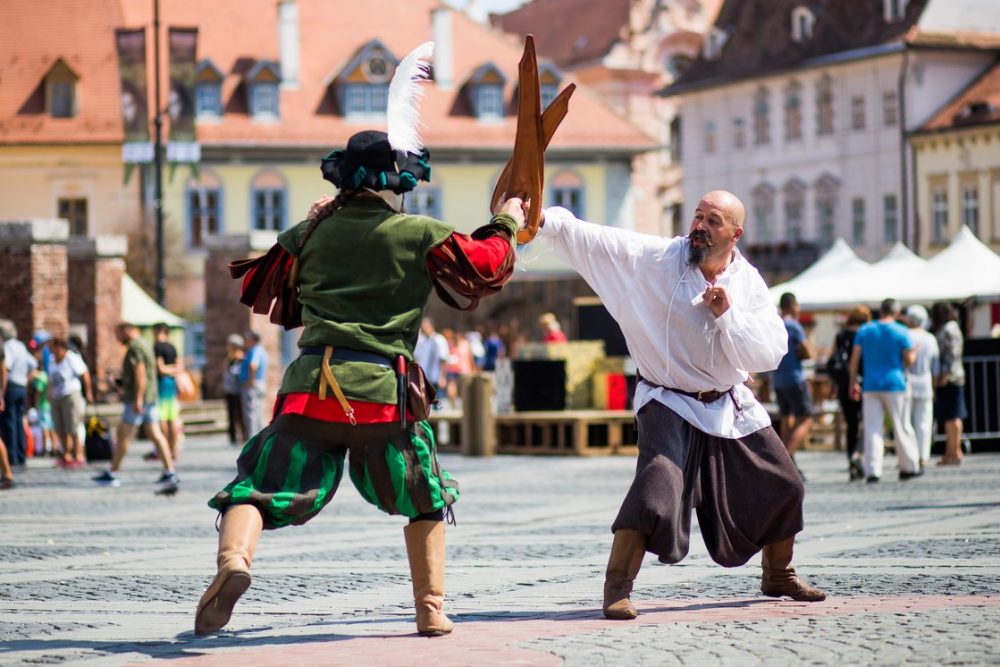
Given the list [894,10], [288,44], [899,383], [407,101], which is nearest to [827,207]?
[894,10]

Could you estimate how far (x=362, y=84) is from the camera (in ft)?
194

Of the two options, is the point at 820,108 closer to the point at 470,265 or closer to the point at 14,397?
the point at 14,397

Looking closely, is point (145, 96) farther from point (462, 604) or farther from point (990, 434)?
point (462, 604)

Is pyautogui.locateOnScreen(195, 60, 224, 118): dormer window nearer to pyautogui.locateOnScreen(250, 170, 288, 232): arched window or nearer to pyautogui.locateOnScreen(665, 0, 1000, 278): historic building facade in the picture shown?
pyautogui.locateOnScreen(250, 170, 288, 232): arched window

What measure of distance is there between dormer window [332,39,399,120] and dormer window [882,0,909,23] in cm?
1565

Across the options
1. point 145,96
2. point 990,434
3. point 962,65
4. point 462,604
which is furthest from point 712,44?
point 462,604

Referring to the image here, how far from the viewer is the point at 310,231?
7.58 metres

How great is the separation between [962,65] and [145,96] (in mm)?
24756

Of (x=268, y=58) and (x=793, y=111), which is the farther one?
(x=793, y=111)

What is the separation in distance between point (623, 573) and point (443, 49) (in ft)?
175

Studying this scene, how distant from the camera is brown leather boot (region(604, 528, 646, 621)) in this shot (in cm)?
791

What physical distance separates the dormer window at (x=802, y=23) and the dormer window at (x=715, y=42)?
4.52 metres

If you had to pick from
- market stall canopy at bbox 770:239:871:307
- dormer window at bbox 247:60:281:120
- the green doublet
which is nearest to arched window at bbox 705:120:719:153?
dormer window at bbox 247:60:281:120

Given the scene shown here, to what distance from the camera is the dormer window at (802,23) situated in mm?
66000
